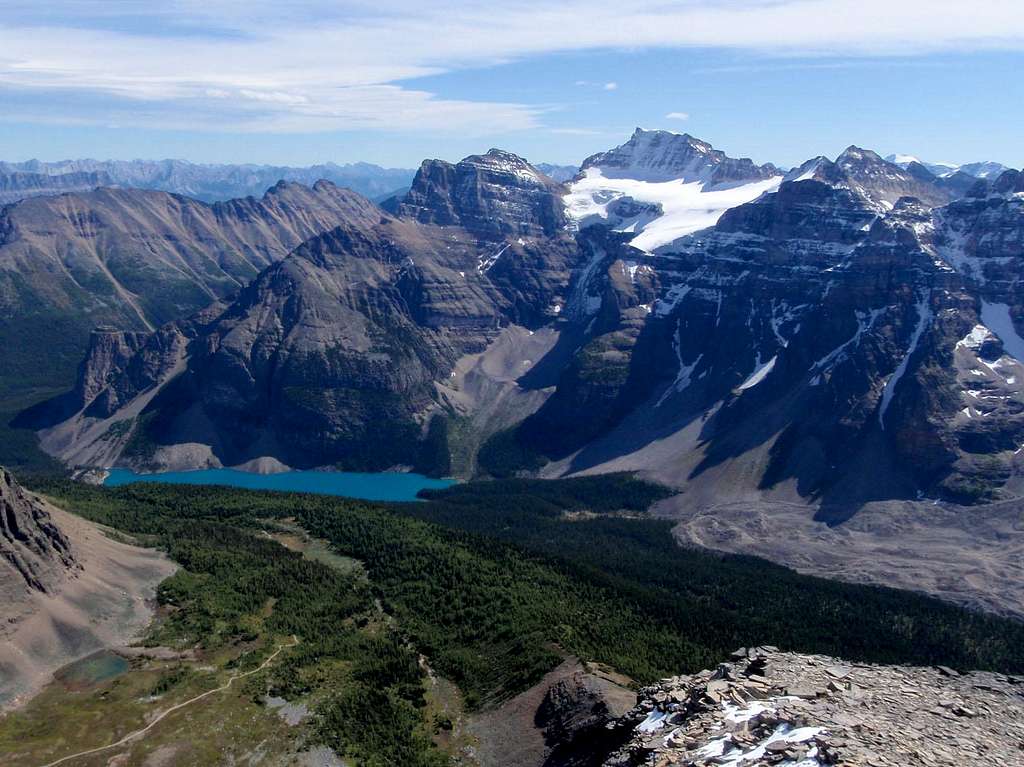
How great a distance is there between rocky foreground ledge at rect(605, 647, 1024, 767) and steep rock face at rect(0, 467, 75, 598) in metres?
110

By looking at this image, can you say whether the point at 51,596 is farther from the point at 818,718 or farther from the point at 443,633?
the point at 818,718

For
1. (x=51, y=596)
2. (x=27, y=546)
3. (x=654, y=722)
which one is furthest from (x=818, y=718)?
(x=27, y=546)

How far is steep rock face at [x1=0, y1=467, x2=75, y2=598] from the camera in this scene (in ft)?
518

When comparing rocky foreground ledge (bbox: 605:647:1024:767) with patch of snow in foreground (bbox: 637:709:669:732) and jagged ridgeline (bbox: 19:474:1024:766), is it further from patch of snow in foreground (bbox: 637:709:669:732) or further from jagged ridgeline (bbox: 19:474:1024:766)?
jagged ridgeline (bbox: 19:474:1024:766)

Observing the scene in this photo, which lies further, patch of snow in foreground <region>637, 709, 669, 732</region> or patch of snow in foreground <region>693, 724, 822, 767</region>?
patch of snow in foreground <region>637, 709, 669, 732</region>

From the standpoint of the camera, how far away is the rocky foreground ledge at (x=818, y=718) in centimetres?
6662

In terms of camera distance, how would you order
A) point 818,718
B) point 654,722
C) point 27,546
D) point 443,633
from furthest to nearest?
point 443,633 < point 27,546 < point 654,722 < point 818,718

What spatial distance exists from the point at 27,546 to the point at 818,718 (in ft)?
445

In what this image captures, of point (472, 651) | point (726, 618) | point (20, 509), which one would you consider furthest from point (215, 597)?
point (726, 618)

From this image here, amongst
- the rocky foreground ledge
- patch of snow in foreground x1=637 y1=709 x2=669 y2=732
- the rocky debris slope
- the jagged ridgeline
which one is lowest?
the jagged ridgeline

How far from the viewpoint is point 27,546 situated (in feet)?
534

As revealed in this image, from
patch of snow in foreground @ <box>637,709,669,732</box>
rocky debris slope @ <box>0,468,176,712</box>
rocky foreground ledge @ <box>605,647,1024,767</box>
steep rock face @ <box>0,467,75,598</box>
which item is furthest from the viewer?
steep rock face @ <box>0,467,75,598</box>

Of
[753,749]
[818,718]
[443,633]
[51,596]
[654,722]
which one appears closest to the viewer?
[753,749]

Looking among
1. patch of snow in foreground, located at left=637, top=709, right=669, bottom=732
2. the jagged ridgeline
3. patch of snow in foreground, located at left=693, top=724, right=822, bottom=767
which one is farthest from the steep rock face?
patch of snow in foreground, located at left=693, top=724, right=822, bottom=767
